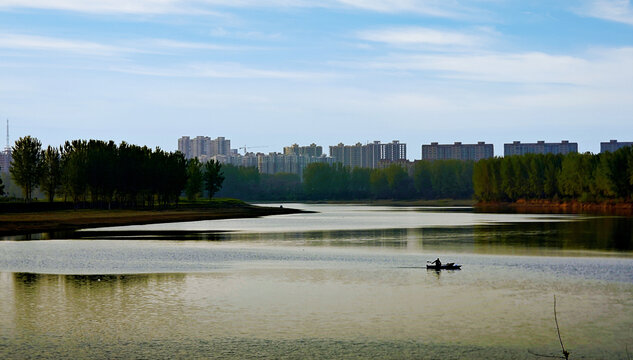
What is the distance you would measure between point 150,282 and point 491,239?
1510 inches

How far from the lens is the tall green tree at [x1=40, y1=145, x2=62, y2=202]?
401 ft

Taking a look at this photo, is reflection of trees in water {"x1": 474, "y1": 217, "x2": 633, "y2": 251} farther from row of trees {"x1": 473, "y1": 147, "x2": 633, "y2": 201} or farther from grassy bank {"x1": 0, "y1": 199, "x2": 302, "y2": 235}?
row of trees {"x1": 473, "y1": 147, "x2": 633, "y2": 201}

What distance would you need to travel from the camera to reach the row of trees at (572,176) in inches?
5886

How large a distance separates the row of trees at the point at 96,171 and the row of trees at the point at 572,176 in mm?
89165

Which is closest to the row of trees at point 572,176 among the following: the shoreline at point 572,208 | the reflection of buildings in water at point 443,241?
→ the shoreline at point 572,208

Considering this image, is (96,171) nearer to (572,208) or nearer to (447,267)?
(447,267)

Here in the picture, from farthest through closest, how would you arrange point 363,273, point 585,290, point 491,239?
1. point 491,239
2. point 363,273
3. point 585,290

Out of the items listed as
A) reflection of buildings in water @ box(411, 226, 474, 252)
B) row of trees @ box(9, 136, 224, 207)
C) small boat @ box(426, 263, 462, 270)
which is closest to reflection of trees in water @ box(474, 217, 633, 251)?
reflection of buildings in water @ box(411, 226, 474, 252)

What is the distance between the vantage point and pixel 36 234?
231ft

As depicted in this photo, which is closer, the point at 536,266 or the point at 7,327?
the point at 7,327

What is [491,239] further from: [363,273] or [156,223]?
[156,223]

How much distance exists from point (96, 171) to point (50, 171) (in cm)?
1318

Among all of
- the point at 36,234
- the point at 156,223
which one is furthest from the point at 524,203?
the point at 36,234

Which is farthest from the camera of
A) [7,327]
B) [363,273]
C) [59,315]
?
[363,273]
